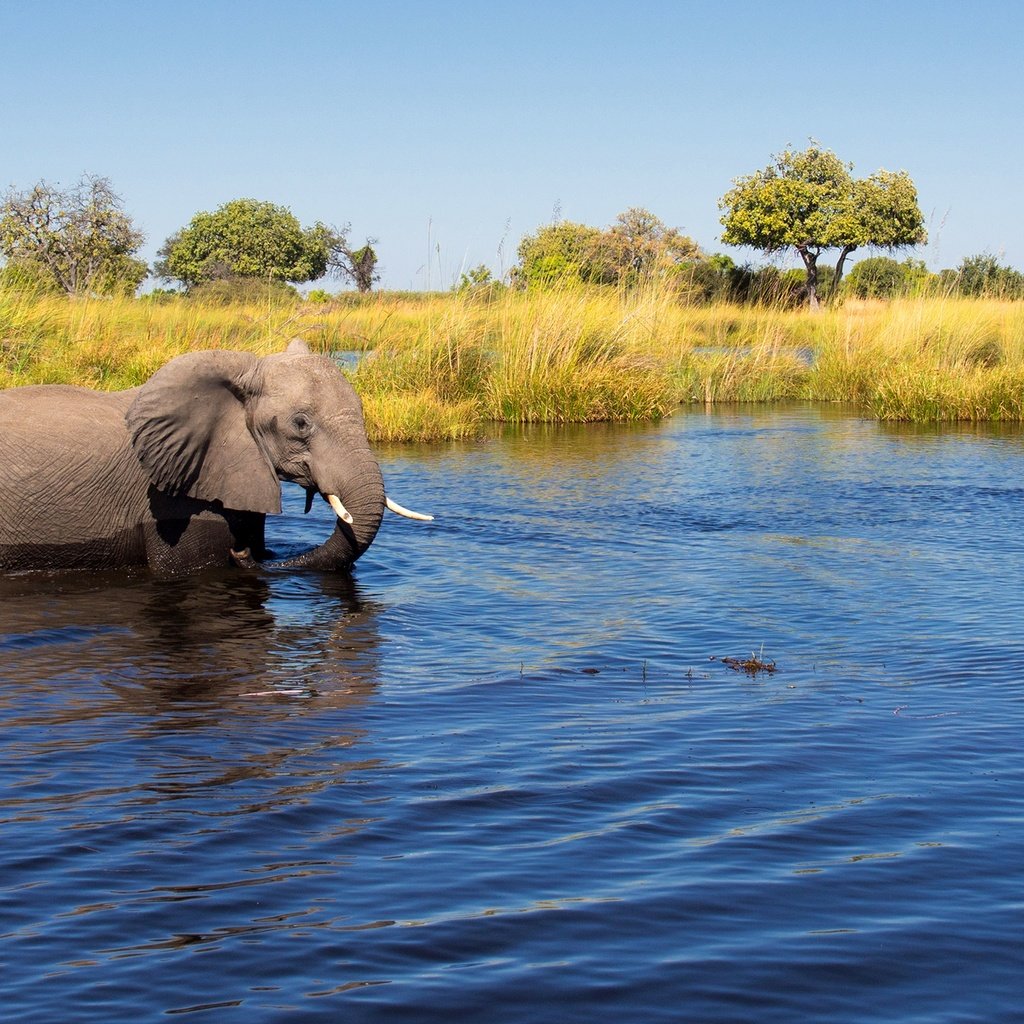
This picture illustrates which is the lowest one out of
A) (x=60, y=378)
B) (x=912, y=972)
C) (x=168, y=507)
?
(x=912, y=972)

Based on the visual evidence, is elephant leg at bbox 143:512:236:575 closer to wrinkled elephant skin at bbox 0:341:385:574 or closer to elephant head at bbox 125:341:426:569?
wrinkled elephant skin at bbox 0:341:385:574

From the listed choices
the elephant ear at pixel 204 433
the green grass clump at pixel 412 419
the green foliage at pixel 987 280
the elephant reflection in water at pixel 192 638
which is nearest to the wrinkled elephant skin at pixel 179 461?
the elephant ear at pixel 204 433

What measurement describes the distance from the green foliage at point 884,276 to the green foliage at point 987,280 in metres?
0.55

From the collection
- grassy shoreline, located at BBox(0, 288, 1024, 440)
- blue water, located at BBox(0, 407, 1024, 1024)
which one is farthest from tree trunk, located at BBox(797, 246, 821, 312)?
blue water, located at BBox(0, 407, 1024, 1024)

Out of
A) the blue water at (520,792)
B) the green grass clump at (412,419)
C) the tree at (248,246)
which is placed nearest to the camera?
the blue water at (520,792)

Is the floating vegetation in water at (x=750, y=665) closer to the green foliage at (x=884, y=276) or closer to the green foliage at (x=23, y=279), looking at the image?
the green foliage at (x=23, y=279)

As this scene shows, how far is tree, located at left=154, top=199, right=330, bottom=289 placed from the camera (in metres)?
69.7

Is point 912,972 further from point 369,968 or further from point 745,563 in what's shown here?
point 745,563

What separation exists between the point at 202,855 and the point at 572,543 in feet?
18.2

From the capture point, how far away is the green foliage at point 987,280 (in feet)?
69.9

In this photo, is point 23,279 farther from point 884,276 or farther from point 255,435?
point 884,276

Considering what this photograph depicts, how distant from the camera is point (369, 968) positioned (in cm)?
307

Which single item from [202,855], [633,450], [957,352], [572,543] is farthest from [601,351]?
[202,855]

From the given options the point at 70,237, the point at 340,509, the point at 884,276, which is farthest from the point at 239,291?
the point at 340,509
